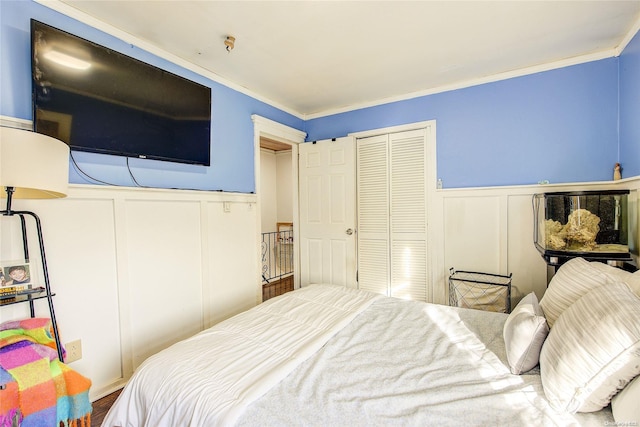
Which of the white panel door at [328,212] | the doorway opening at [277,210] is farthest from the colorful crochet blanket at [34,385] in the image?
the doorway opening at [277,210]

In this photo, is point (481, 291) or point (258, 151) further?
point (258, 151)

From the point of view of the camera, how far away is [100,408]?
1759mm

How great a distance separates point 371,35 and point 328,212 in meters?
1.98

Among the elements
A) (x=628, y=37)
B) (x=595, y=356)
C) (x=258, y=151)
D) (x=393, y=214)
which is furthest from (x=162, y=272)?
(x=628, y=37)

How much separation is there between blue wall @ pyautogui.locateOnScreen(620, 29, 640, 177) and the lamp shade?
341 cm

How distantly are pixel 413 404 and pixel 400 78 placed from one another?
270 centimetres

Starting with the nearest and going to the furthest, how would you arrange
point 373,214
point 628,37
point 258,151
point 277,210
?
point 628,37
point 258,151
point 373,214
point 277,210

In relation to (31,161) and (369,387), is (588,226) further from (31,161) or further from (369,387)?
(31,161)

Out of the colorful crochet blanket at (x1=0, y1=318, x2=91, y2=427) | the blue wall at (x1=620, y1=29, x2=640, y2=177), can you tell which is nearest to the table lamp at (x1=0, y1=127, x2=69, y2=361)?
the colorful crochet blanket at (x1=0, y1=318, x2=91, y2=427)

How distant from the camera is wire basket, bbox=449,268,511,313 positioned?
252 centimetres

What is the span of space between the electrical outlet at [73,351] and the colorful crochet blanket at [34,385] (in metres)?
0.46

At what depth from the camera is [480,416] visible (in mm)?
920

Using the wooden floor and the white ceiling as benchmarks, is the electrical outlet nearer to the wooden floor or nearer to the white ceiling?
the wooden floor

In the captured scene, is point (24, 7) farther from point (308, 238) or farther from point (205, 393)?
point (308, 238)
